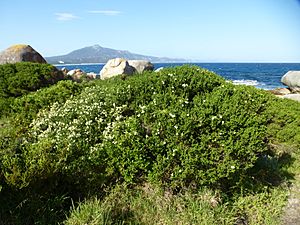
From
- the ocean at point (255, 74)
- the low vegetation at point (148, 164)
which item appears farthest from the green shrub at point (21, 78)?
the low vegetation at point (148, 164)

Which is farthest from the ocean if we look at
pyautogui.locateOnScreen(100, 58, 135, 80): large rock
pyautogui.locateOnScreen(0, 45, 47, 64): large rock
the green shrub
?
the green shrub

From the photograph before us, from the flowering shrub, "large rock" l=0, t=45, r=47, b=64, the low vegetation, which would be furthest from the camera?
"large rock" l=0, t=45, r=47, b=64

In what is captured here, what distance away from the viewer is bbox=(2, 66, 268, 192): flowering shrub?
13.1ft

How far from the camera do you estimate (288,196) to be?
Answer: 4.91 meters

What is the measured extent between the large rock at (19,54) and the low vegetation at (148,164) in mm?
8844

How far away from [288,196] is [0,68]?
7.00m

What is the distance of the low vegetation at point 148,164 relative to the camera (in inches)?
145

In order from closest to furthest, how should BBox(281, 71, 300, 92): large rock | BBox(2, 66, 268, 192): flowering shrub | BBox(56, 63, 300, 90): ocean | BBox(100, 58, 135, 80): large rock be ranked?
1. BBox(2, 66, 268, 192): flowering shrub
2. BBox(100, 58, 135, 80): large rock
3. BBox(281, 71, 300, 92): large rock
4. BBox(56, 63, 300, 90): ocean

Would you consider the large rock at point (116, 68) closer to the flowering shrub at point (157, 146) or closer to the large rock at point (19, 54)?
the large rock at point (19, 54)

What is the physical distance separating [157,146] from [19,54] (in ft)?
34.8

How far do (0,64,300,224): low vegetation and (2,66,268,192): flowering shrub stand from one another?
1 centimetres

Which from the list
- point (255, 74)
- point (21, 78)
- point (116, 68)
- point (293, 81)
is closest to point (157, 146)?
point (21, 78)

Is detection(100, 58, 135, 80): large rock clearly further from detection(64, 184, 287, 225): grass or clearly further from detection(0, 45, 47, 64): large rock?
detection(64, 184, 287, 225): grass

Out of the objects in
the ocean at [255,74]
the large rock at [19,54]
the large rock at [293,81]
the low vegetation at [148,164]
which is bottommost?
the ocean at [255,74]
